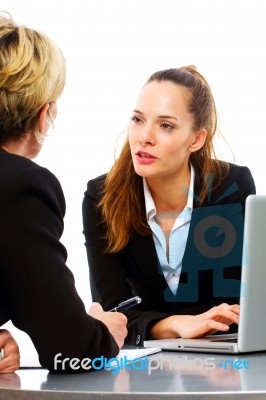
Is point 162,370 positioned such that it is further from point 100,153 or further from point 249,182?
point 100,153

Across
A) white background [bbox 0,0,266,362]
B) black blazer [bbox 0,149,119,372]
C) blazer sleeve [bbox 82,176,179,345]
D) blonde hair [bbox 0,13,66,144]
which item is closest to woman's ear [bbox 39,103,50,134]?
blonde hair [bbox 0,13,66,144]

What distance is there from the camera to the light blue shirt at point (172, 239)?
2750 millimetres

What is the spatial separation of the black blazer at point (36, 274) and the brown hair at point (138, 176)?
1.07 m

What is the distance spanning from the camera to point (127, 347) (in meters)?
2.11

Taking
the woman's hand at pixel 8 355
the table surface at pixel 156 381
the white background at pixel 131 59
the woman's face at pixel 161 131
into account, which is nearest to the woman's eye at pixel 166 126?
the woman's face at pixel 161 131

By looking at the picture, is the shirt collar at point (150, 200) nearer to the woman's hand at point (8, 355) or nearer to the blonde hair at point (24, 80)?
the blonde hair at point (24, 80)

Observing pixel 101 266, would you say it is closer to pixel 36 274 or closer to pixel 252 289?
pixel 252 289

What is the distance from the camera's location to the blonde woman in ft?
5.07

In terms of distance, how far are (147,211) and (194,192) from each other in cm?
20

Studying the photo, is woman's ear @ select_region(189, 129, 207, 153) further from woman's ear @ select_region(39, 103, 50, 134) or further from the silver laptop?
woman's ear @ select_region(39, 103, 50, 134)

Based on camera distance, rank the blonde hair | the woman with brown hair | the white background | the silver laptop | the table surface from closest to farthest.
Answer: the table surface → the blonde hair → the silver laptop → the woman with brown hair → the white background

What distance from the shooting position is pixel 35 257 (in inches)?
60.9

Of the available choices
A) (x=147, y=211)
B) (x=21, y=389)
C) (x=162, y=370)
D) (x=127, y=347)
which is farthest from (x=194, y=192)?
(x=21, y=389)

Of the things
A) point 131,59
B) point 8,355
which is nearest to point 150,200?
point 8,355
